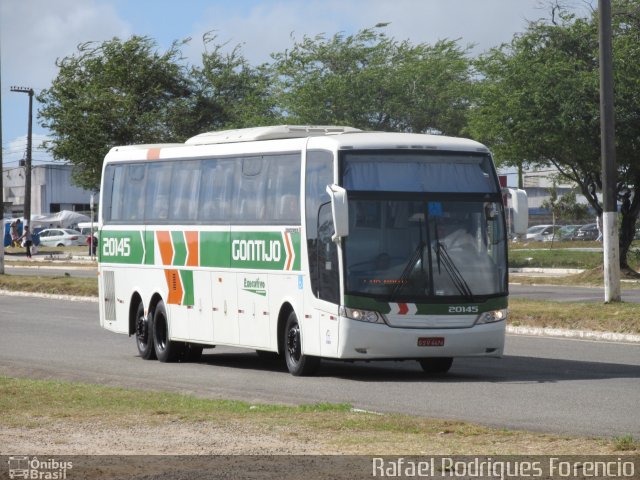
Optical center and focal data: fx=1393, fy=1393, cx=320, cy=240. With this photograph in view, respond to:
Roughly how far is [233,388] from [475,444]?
6.55 m

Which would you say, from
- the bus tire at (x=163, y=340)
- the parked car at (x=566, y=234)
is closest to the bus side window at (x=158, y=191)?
the bus tire at (x=163, y=340)

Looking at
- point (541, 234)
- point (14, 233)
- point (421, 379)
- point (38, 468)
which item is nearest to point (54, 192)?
point (14, 233)

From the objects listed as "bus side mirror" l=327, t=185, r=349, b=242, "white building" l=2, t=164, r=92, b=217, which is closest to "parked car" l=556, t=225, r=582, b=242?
"white building" l=2, t=164, r=92, b=217

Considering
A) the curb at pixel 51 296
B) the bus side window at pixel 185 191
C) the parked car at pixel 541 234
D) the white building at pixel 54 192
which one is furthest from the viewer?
the white building at pixel 54 192

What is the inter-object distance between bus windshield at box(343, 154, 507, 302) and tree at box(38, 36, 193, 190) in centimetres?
4016

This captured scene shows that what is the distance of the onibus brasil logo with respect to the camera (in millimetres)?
9061

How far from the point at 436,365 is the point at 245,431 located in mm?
7704

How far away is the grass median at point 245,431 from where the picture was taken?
33.7 feet

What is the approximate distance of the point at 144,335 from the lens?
22109 mm

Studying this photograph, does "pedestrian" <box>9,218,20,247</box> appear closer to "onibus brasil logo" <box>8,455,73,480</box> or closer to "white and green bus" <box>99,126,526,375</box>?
"white and green bus" <box>99,126,526,375</box>

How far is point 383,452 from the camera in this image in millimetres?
10023

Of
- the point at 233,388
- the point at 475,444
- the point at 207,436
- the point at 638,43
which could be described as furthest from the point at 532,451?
the point at 638,43

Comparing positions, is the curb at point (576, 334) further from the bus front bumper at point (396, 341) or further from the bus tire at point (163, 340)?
the bus tire at point (163, 340)

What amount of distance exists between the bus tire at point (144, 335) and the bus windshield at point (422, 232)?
5522 millimetres
